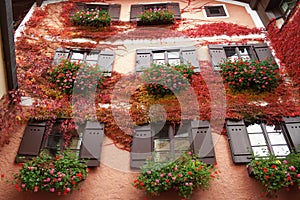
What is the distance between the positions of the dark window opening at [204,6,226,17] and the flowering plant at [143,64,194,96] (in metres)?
2.29

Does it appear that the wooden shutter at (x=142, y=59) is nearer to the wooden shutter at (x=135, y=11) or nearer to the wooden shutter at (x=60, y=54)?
the wooden shutter at (x=135, y=11)

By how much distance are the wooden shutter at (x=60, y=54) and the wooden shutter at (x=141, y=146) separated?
2279 millimetres

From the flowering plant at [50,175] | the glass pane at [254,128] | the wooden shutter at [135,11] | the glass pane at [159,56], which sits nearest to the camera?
the flowering plant at [50,175]

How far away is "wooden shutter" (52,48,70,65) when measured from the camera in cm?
761

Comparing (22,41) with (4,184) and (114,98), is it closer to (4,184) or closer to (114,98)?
(114,98)

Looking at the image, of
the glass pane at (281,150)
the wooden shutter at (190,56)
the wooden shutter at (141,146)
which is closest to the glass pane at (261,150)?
the glass pane at (281,150)

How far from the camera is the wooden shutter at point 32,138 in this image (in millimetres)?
6043

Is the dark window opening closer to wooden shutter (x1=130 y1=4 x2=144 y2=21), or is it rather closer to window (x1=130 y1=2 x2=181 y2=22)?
window (x1=130 y1=2 x2=181 y2=22)

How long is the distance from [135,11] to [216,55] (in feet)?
7.87

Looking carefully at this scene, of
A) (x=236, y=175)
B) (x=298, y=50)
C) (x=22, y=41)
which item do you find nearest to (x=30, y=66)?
(x=22, y=41)

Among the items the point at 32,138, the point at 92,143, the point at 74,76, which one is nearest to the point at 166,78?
the point at 74,76

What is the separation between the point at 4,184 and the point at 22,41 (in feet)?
11.2

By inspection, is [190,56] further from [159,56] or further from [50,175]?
[50,175]

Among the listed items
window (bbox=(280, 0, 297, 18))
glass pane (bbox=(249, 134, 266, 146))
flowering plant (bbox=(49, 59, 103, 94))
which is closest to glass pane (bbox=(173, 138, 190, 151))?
glass pane (bbox=(249, 134, 266, 146))
